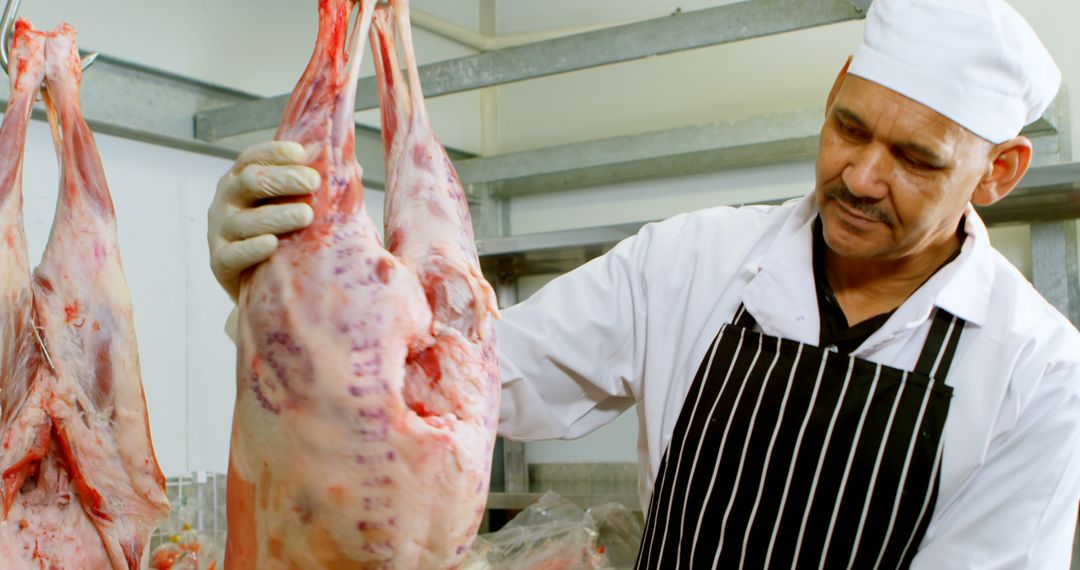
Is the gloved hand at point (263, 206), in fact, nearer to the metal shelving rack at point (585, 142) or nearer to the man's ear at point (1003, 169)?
the man's ear at point (1003, 169)

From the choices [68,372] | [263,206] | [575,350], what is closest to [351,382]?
[263,206]

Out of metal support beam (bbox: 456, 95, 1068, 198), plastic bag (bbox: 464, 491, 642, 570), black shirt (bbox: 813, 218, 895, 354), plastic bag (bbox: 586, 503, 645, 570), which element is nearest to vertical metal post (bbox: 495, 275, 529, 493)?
metal support beam (bbox: 456, 95, 1068, 198)

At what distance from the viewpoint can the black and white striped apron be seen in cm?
148

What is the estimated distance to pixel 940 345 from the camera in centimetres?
154

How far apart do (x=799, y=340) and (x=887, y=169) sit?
1.06ft

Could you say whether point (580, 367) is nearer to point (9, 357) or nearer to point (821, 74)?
point (9, 357)

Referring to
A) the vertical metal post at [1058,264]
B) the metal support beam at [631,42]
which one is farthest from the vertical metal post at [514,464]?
the vertical metal post at [1058,264]

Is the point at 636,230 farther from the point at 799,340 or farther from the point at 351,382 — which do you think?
the point at 351,382

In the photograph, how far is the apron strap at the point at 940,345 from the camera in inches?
59.9

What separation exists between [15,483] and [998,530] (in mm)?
1294

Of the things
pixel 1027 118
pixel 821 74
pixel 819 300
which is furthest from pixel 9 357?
pixel 821 74

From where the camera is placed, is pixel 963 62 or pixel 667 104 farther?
pixel 667 104

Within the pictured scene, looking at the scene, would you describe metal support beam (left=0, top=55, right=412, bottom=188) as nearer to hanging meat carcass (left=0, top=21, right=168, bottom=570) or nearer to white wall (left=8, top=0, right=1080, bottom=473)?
white wall (left=8, top=0, right=1080, bottom=473)

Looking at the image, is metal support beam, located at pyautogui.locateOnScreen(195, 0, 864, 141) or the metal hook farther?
metal support beam, located at pyautogui.locateOnScreen(195, 0, 864, 141)
